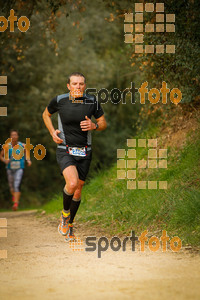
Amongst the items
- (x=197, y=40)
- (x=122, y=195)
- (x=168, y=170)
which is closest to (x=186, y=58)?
(x=197, y=40)

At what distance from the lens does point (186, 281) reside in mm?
4660

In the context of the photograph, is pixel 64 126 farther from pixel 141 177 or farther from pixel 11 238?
pixel 141 177

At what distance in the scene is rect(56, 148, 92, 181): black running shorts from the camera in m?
7.15

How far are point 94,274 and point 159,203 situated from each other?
3.30 metres

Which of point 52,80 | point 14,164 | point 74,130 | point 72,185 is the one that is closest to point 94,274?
point 72,185

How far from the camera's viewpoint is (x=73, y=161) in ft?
23.7

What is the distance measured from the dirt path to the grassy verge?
3.54 ft

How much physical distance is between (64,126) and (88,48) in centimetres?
1685

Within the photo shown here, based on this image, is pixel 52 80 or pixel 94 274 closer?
pixel 94 274

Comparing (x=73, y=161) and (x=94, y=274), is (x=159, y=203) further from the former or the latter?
(x=94, y=274)

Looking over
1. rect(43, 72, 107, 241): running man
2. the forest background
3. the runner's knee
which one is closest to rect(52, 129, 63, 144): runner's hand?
rect(43, 72, 107, 241): running man

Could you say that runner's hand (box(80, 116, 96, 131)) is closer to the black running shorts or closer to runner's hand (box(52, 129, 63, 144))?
runner's hand (box(52, 129, 63, 144))

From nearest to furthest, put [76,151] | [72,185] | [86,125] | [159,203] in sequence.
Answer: [86,125]
[72,185]
[76,151]
[159,203]

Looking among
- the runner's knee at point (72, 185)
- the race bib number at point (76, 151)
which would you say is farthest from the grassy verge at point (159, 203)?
the race bib number at point (76, 151)
